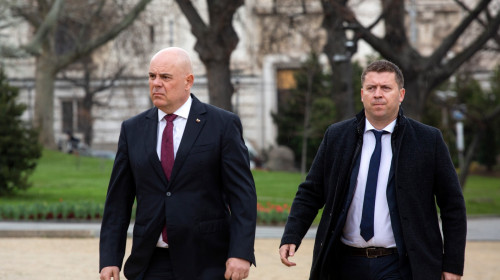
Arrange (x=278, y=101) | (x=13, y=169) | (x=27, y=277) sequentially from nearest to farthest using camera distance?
(x=27, y=277), (x=13, y=169), (x=278, y=101)

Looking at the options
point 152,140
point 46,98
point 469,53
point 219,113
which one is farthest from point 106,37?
point 152,140

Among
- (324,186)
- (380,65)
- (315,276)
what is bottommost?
(315,276)

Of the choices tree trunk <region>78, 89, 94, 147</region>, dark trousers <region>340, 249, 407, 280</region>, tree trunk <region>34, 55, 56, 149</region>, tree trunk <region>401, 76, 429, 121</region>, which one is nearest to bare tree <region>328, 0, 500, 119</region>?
tree trunk <region>401, 76, 429, 121</region>

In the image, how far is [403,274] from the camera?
567cm

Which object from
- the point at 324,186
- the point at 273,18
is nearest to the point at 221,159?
the point at 324,186

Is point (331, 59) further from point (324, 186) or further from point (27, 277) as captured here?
point (324, 186)

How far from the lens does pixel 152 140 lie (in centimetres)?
587

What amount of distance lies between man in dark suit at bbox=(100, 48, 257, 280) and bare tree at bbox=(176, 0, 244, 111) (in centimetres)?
1693

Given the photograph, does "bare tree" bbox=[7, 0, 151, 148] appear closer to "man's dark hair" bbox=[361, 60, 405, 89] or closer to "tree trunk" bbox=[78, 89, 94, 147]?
"tree trunk" bbox=[78, 89, 94, 147]

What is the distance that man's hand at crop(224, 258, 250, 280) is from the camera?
570 centimetres

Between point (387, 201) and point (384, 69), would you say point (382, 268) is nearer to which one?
point (387, 201)

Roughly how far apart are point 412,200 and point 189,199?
3.91 feet

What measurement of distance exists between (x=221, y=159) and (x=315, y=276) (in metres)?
0.82

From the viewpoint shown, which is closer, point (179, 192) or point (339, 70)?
point (179, 192)
